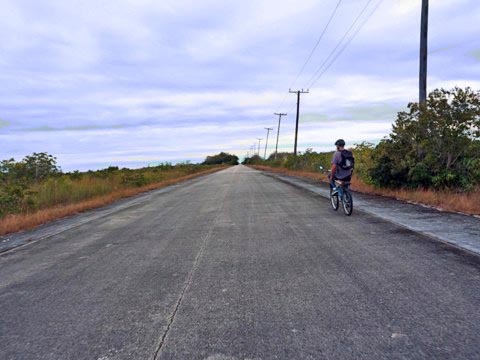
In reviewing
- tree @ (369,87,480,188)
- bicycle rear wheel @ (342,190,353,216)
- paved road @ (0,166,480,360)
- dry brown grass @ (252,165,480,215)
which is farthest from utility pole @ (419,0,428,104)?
paved road @ (0,166,480,360)

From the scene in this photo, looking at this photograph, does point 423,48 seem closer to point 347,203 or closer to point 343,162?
point 343,162

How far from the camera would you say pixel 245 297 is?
12.5 ft

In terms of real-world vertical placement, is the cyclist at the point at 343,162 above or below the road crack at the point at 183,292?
above

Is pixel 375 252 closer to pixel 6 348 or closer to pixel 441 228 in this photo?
pixel 441 228

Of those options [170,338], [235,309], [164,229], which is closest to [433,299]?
[235,309]

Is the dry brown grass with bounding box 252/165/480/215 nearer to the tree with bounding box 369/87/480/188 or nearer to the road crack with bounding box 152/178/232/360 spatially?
the tree with bounding box 369/87/480/188

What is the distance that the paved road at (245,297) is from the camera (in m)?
2.81

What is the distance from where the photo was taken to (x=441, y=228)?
680 cm

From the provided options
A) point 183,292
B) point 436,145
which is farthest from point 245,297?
point 436,145

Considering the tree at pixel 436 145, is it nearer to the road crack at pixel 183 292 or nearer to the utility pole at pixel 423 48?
the utility pole at pixel 423 48

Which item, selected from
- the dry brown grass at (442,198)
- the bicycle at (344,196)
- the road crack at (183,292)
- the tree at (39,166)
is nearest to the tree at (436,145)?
the dry brown grass at (442,198)

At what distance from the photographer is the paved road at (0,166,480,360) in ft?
9.22

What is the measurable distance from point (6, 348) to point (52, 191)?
1363cm

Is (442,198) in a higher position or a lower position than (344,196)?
lower
